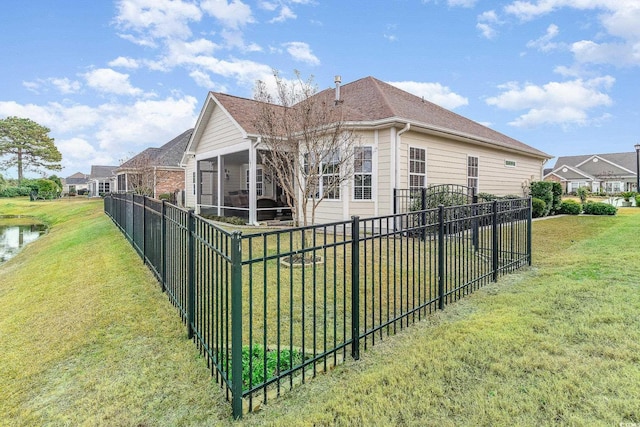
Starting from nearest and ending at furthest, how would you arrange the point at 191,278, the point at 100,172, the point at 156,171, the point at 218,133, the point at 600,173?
the point at 191,278 < the point at 218,133 < the point at 156,171 < the point at 600,173 < the point at 100,172

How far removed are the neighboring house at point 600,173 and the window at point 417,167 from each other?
42.5 meters

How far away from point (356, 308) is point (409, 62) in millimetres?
15193

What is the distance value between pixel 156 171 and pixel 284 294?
2094 cm

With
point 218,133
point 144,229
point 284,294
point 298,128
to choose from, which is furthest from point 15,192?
point 284,294

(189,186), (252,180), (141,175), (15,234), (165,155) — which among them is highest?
(165,155)

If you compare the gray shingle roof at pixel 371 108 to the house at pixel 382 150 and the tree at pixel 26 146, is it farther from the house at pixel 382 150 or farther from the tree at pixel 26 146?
the tree at pixel 26 146

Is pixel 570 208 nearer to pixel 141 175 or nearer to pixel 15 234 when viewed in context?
pixel 141 175

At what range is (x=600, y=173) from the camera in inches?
1757

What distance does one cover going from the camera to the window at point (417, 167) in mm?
10508

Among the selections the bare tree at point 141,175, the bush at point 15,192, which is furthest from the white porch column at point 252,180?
the bush at point 15,192

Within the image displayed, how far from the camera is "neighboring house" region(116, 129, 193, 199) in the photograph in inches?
799

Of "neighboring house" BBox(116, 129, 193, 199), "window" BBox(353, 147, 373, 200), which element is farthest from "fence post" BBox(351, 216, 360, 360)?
"neighboring house" BBox(116, 129, 193, 199)

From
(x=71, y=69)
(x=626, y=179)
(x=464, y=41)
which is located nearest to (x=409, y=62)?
(x=464, y=41)

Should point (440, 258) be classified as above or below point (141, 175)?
below
